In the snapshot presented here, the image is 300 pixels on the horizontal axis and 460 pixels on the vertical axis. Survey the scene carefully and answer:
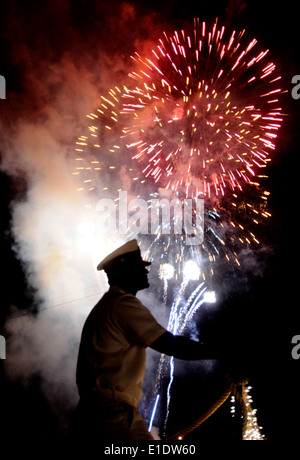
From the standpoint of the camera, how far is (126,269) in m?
2.62

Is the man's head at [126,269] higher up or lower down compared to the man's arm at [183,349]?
higher up

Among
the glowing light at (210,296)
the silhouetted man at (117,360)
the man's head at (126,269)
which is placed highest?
the glowing light at (210,296)

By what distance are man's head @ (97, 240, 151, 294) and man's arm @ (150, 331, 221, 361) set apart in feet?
1.93

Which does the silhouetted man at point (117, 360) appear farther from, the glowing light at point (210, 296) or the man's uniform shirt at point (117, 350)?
the glowing light at point (210, 296)

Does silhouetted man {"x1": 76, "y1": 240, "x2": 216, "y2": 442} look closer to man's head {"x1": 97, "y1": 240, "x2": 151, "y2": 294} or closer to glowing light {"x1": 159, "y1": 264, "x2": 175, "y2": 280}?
man's head {"x1": 97, "y1": 240, "x2": 151, "y2": 294}

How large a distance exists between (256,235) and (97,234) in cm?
1480

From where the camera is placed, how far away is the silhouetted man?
6.44 feet

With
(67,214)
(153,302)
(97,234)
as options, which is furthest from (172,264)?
(67,214)

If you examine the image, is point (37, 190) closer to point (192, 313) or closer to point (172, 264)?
point (172, 264)

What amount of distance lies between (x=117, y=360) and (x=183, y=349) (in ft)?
1.64

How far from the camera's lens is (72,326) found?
1217cm

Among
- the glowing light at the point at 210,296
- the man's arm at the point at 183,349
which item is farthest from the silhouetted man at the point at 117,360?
the glowing light at the point at 210,296

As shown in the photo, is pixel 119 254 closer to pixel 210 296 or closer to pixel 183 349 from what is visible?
pixel 183 349

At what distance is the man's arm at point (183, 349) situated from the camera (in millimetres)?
2148
